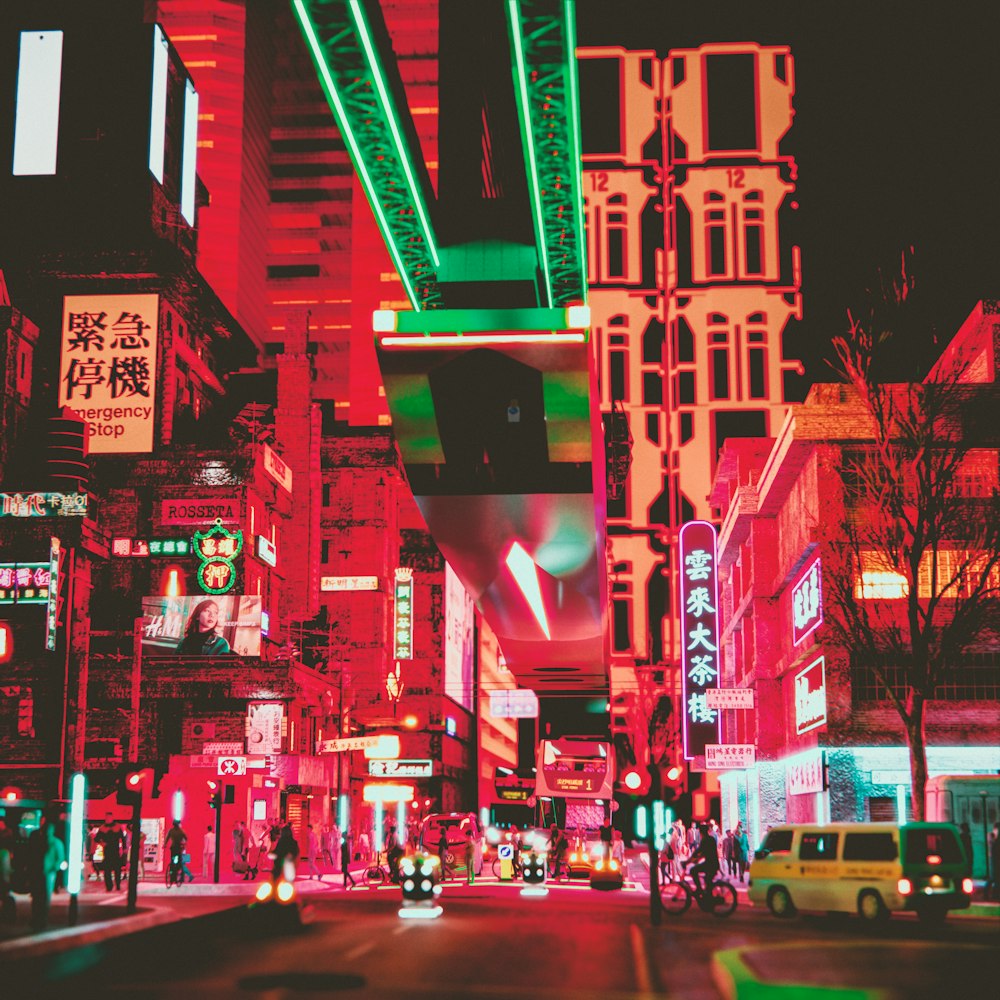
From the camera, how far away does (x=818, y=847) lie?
25.2 m

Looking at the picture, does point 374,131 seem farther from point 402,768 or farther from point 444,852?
point 402,768

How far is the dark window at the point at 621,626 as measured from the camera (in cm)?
8575

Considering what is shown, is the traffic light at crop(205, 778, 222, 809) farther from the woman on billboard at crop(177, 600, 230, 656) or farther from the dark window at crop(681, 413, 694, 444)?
the dark window at crop(681, 413, 694, 444)

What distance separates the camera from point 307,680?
194 ft

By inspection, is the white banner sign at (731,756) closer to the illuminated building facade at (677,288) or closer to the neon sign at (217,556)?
the neon sign at (217,556)

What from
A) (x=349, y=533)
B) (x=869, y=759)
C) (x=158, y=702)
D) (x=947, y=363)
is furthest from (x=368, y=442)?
(x=869, y=759)

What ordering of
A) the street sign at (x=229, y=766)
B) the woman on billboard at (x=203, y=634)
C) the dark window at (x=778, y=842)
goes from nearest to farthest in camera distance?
the dark window at (x=778, y=842) → the street sign at (x=229, y=766) → the woman on billboard at (x=203, y=634)

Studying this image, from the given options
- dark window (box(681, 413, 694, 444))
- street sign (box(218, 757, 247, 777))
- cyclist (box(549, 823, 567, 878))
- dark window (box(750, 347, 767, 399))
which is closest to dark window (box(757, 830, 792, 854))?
cyclist (box(549, 823, 567, 878))

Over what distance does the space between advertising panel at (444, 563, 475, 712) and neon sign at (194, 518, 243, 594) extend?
2468cm

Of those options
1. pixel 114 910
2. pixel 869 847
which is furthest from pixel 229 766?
pixel 869 847

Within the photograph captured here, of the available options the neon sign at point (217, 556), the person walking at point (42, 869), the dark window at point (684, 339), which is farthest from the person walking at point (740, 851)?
Answer: the dark window at point (684, 339)

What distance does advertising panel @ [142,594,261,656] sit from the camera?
55.7m

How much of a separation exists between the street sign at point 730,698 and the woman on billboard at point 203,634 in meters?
24.1

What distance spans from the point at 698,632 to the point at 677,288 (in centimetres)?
4260
